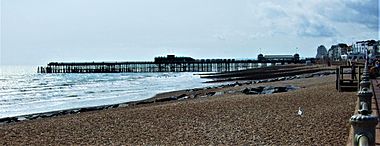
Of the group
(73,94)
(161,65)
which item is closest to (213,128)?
(73,94)

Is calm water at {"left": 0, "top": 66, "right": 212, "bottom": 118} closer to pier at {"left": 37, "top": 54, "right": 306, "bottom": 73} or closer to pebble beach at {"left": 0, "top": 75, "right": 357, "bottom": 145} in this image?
pebble beach at {"left": 0, "top": 75, "right": 357, "bottom": 145}

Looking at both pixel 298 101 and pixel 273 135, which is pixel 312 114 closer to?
pixel 273 135

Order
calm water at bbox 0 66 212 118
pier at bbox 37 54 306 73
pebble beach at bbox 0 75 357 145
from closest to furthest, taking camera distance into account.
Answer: pebble beach at bbox 0 75 357 145
calm water at bbox 0 66 212 118
pier at bbox 37 54 306 73

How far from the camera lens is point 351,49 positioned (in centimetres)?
6650

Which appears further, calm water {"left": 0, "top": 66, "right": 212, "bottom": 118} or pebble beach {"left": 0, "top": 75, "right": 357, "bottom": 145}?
calm water {"left": 0, "top": 66, "right": 212, "bottom": 118}

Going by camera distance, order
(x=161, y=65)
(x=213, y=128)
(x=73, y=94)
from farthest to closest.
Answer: (x=161, y=65)
(x=73, y=94)
(x=213, y=128)

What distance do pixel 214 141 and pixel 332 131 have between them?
2.11 m

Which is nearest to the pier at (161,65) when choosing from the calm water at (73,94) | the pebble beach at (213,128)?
the calm water at (73,94)

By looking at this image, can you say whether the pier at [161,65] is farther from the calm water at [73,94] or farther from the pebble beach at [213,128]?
the pebble beach at [213,128]


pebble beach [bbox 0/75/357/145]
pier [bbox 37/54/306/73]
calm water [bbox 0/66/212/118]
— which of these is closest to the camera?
pebble beach [bbox 0/75/357/145]

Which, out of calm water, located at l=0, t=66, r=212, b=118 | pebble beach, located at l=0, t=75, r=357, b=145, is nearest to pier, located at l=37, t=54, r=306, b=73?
calm water, located at l=0, t=66, r=212, b=118

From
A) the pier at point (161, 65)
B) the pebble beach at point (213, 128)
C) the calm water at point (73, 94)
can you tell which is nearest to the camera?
the pebble beach at point (213, 128)

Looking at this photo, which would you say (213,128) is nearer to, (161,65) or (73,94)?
(73,94)

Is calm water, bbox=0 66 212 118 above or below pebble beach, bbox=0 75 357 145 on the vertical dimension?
below
